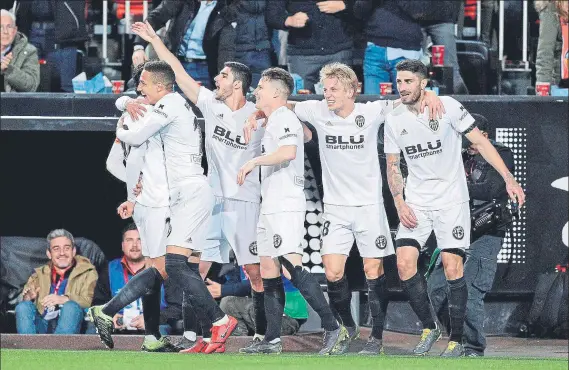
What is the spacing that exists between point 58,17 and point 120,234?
2.17 meters

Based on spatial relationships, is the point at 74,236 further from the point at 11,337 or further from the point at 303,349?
the point at 303,349

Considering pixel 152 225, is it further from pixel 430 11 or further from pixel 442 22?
pixel 442 22

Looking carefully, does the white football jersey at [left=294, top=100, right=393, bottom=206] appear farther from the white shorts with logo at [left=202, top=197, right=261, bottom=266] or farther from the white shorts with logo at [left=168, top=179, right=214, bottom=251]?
the white shorts with logo at [left=168, top=179, right=214, bottom=251]

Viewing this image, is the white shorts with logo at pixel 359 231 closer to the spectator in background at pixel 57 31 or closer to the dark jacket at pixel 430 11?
the dark jacket at pixel 430 11

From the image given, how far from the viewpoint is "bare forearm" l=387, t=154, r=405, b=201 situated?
1005cm

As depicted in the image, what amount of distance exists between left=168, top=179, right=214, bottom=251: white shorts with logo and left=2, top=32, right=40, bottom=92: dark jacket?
A: 8.35 feet

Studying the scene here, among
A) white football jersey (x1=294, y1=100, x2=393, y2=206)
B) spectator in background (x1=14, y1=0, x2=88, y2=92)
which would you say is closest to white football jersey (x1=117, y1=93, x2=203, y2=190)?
white football jersey (x1=294, y1=100, x2=393, y2=206)

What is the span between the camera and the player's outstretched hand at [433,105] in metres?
9.91

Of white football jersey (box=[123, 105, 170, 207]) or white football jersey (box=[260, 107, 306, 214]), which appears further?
white football jersey (box=[123, 105, 170, 207])

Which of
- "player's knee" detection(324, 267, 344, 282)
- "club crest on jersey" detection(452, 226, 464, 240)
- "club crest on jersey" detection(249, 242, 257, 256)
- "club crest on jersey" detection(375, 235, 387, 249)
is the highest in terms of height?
"club crest on jersey" detection(452, 226, 464, 240)

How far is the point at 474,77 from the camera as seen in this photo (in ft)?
42.3

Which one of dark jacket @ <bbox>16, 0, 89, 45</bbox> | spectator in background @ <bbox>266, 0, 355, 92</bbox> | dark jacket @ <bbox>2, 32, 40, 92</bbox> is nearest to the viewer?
dark jacket @ <bbox>2, 32, 40, 92</bbox>

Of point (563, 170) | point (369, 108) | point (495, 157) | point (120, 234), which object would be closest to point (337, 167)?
point (369, 108)

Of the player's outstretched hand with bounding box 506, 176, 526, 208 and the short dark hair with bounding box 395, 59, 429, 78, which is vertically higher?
the short dark hair with bounding box 395, 59, 429, 78
